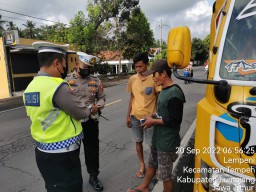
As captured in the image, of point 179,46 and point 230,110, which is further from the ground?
point 179,46

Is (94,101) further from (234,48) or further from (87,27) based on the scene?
(87,27)

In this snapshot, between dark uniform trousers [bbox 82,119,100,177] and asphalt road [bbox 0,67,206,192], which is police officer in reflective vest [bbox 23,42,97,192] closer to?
dark uniform trousers [bbox 82,119,100,177]

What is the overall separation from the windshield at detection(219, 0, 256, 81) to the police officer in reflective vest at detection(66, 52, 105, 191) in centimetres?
174

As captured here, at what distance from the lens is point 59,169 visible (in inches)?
89.1

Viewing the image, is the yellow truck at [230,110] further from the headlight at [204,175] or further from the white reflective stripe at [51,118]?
the white reflective stripe at [51,118]

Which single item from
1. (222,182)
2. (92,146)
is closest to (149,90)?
(92,146)

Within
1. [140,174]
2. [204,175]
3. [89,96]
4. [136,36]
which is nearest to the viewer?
[204,175]

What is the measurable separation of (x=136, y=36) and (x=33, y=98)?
101ft

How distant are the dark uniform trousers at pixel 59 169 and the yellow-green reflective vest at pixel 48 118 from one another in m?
0.09

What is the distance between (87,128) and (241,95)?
2212 mm

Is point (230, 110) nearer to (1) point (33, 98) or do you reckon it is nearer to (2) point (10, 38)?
(1) point (33, 98)

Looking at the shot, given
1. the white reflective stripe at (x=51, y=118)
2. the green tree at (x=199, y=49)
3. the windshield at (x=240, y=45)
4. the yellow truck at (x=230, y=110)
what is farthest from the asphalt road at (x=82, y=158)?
the green tree at (x=199, y=49)

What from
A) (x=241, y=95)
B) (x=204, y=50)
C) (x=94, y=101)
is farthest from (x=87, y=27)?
(x=204, y=50)

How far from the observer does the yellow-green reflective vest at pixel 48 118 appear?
2.09 m
